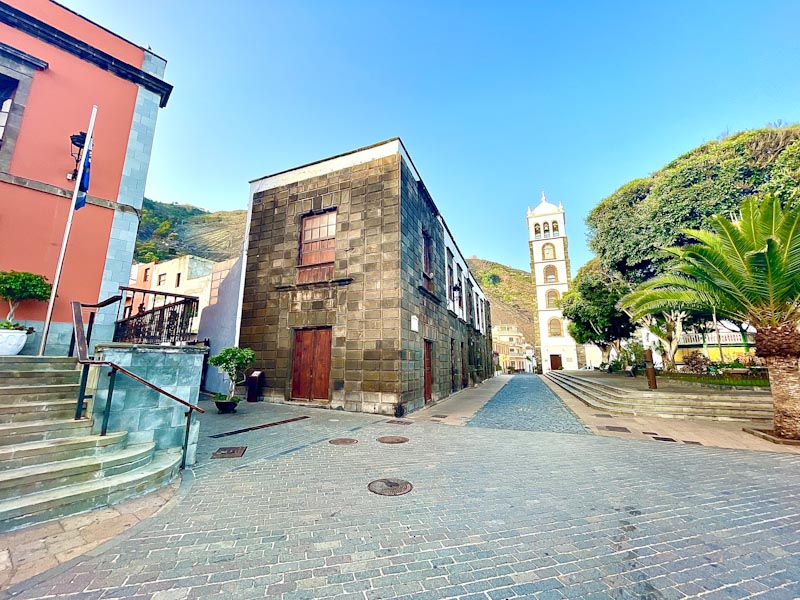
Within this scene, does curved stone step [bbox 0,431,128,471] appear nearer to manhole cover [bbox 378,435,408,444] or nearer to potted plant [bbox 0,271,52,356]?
potted plant [bbox 0,271,52,356]

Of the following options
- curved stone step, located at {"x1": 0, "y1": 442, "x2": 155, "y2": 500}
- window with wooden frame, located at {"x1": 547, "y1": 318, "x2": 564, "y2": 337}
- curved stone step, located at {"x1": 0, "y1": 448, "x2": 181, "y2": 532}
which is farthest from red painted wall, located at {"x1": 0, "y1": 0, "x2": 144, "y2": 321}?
window with wooden frame, located at {"x1": 547, "y1": 318, "x2": 564, "y2": 337}

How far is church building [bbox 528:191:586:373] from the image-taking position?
41.2 m

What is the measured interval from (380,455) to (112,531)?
3.30 m

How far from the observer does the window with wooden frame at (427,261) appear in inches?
479

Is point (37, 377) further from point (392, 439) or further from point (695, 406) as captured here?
point (695, 406)

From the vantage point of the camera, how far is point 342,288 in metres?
9.83

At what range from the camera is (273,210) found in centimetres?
1160

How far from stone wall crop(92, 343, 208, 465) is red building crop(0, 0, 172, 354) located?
13.9ft

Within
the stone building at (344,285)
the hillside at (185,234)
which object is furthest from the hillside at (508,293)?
the stone building at (344,285)

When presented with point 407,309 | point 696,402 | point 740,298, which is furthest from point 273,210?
point 696,402

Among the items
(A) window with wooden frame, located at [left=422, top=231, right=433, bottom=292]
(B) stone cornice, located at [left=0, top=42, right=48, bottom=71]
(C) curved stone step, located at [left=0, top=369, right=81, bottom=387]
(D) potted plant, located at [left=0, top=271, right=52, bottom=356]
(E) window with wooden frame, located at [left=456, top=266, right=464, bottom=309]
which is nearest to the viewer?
(C) curved stone step, located at [left=0, top=369, right=81, bottom=387]

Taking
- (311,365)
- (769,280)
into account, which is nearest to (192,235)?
(311,365)

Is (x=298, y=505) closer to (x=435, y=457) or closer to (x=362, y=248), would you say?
(x=435, y=457)

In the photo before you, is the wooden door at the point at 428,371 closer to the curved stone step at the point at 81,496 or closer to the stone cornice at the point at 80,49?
the curved stone step at the point at 81,496
